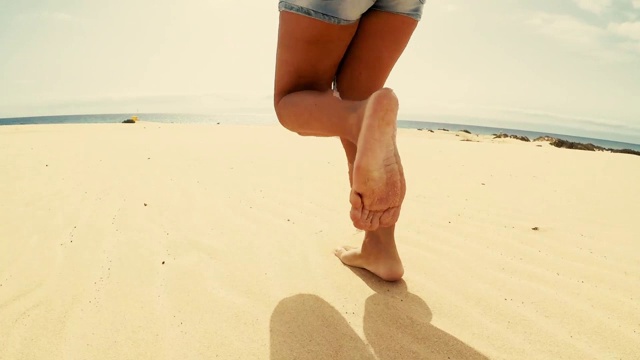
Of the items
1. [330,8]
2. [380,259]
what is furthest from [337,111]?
[380,259]

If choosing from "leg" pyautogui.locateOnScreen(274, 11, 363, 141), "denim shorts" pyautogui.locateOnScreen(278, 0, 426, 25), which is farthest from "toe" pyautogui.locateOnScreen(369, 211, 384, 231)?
"denim shorts" pyautogui.locateOnScreen(278, 0, 426, 25)

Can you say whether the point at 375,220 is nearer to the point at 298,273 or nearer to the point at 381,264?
the point at 381,264

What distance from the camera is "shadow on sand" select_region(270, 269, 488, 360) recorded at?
107 centimetres

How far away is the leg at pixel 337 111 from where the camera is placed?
1.00 m

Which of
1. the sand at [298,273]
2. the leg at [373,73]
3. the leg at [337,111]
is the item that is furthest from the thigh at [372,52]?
the sand at [298,273]

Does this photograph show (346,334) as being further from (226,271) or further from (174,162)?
(174,162)

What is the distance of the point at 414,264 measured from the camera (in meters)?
1.64

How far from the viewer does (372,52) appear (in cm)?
142

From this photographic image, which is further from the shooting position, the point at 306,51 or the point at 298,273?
the point at 298,273

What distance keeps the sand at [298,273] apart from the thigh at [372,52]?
2.70 feet

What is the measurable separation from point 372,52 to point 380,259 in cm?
87

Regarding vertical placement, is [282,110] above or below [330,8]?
below

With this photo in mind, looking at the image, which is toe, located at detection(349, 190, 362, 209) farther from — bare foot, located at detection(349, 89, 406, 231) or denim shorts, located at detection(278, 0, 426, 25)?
denim shorts, located at detection(278, 0, 426, 25)

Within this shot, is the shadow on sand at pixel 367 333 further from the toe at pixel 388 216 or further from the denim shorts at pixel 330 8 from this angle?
the denim shorts at pixel 330 8
